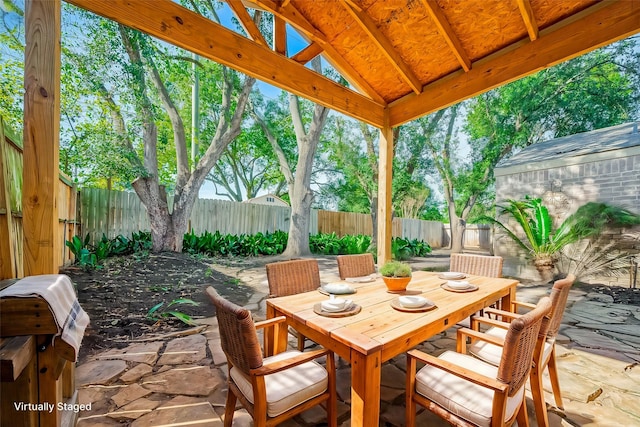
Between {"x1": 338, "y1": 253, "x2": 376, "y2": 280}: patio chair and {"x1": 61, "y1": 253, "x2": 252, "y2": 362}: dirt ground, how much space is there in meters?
1.78

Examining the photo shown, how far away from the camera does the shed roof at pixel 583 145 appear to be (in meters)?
5.12

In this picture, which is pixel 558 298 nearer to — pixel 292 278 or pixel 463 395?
pixel 463 395

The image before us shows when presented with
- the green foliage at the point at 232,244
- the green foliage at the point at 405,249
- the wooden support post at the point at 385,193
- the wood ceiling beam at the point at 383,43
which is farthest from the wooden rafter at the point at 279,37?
the green foliage at the point at 405,249

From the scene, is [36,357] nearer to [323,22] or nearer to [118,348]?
[118,348]

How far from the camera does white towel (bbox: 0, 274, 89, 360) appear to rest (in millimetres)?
1060

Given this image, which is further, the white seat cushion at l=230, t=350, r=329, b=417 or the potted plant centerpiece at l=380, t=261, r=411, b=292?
the potted plant centerpiece at l=380, t=261, r=411, b=292

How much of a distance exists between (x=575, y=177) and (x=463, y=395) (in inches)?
247

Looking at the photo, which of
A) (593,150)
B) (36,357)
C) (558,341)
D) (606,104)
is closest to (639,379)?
(558,341)

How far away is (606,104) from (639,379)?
436 inches

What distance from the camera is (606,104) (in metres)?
8.93

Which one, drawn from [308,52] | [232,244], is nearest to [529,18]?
[308,52]

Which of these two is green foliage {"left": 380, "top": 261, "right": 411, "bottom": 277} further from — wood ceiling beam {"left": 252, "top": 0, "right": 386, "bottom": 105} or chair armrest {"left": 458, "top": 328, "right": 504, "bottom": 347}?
wood ceiling beam {"left": 252, "top": 0, "right": 386, "bottom": 105}

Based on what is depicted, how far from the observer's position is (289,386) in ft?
4.38

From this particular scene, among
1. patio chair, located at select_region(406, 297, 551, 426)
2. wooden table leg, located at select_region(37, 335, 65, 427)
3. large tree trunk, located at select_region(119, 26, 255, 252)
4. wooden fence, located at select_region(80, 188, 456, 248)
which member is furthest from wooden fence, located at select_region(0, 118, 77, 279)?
wooden fence, located at select_region(80, 188, 456, 248)
